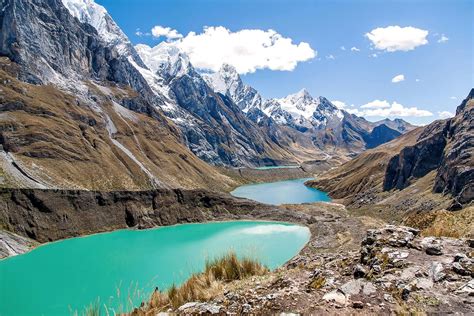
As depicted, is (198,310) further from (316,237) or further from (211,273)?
(316,237)

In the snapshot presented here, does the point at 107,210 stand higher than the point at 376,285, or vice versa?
the point at 107,210

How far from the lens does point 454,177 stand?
105m

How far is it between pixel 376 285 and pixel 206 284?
466 centimetres

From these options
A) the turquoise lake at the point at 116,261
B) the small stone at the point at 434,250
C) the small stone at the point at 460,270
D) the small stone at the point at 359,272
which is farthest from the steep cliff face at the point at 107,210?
the small stone at the point at 460,270

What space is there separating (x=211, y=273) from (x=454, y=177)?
112513mm

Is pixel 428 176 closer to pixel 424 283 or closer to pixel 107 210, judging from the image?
pixel 107 210

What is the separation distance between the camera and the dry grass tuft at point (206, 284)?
9.63 meters

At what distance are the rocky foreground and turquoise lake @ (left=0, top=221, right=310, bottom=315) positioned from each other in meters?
19.4

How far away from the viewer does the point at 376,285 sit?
8.81 meters

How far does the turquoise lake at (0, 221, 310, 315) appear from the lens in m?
42.5

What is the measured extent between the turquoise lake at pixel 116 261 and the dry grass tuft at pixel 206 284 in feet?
55.8

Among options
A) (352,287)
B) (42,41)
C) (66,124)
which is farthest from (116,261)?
(42,41)

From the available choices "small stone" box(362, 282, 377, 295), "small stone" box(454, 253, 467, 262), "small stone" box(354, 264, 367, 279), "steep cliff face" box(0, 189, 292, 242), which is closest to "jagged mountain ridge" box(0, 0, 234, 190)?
"steep cliff face" box(0, 189, 292, 242)

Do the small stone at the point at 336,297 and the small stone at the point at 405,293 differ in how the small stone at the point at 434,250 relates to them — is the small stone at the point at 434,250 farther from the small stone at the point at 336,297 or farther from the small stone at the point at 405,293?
the small stone at the point at 336,297
